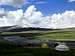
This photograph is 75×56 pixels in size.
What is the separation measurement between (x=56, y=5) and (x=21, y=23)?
0.42 m

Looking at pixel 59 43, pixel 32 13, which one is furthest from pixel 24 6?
pixel 59 43

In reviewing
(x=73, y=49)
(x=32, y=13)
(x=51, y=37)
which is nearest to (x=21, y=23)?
(x=32, y=13)

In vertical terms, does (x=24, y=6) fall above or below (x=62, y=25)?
above

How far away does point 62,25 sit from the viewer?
295 cm

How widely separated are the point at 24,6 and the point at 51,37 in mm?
440

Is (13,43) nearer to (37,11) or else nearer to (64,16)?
(37,11)

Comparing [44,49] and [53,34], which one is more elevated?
[53,34]

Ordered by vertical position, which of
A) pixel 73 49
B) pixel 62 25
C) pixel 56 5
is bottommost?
pixel 73 49

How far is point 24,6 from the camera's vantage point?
2951 mm

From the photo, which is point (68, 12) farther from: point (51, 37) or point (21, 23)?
point (21, 23)

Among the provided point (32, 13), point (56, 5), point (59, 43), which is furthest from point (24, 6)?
point (59, 43)

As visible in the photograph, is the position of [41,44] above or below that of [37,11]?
below

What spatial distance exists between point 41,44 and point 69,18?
41 centimetres

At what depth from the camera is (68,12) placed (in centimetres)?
292
